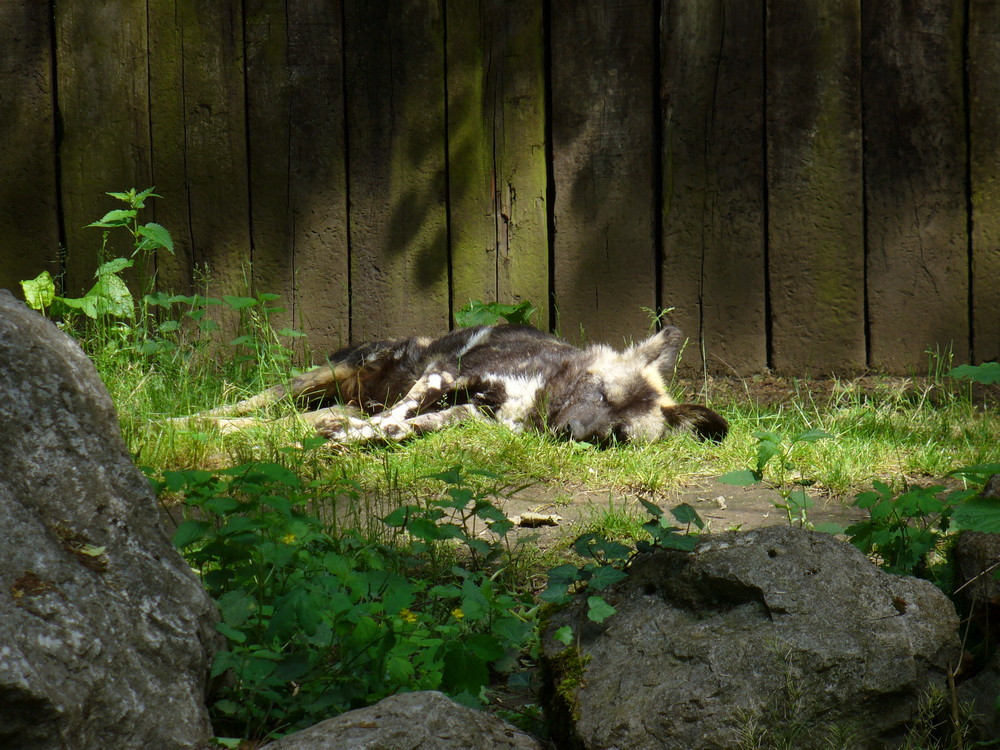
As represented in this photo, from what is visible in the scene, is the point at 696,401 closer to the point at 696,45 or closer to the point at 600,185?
the point at 600,185

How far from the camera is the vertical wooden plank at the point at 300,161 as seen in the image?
5.80 m

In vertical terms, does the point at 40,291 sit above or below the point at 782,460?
above

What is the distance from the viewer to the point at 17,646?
1768 millimetres

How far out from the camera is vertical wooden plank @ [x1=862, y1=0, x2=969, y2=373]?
5.49 m

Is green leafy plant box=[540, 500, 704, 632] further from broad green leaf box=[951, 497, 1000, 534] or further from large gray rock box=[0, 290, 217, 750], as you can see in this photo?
large gray rock box=[0, 290, 217, 750]

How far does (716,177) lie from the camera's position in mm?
5727

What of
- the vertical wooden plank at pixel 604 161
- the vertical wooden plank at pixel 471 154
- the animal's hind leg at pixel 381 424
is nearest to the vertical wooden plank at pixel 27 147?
the animal's hind leg at pixel 381 424

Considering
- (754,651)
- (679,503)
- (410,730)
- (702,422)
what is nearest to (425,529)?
(410,730)

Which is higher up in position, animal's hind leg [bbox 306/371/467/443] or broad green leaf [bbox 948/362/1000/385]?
broad green leaf [bbox 948/362/1000/385]

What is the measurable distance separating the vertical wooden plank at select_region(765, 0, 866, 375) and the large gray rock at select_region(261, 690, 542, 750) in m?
4.16

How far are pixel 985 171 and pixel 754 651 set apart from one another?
4.26 m

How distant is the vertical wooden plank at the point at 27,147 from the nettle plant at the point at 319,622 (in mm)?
3486

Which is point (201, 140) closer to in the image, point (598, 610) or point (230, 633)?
point (230, 633)

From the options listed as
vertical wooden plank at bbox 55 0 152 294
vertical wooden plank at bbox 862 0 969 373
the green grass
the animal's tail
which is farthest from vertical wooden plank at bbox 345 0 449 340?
vertical wooden plank at bbox 862 0 969 373
